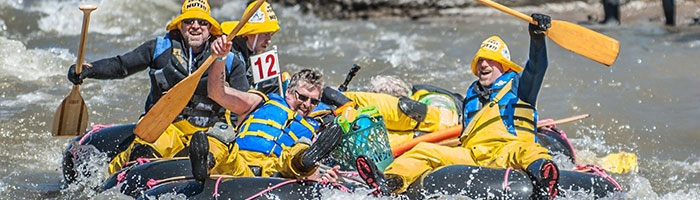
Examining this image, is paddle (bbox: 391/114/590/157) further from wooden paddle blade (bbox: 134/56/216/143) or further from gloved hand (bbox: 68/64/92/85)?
gloved hand (bbox: 68/64/92/85)

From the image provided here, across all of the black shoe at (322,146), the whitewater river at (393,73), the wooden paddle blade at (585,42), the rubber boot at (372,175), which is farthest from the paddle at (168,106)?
the wooden paddle blade at (585,42)

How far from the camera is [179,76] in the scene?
25.7ft

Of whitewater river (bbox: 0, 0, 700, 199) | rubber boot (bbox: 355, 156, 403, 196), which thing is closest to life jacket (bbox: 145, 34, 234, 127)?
whitewater river (bbox: 0, 0, 700, 199)

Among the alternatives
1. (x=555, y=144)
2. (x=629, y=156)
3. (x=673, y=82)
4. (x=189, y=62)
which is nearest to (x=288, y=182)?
(x=189, y=62)

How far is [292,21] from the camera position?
17.5 meters

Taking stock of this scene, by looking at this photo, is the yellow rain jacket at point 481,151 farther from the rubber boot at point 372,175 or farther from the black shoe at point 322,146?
the black shoe at point 322,146

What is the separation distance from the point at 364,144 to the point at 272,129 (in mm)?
528

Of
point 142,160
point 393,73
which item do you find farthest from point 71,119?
point 393,73

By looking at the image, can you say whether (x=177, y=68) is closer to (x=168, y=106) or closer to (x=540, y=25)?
(x=168, y=106)

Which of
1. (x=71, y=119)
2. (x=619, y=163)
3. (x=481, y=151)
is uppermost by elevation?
(x=71, y=119)

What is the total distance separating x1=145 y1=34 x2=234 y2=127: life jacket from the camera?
7.84 metres

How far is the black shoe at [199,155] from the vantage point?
6.40 m

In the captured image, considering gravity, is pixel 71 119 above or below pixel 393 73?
above

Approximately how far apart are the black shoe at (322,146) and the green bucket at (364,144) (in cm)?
58
